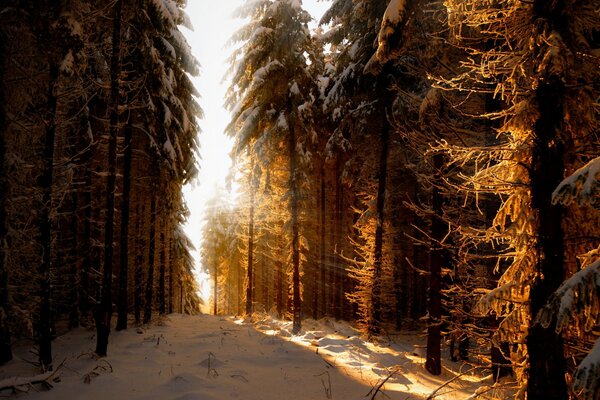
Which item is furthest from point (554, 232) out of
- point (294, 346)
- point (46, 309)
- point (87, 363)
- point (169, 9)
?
point (169, 9)

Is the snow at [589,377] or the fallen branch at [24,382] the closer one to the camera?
the snow at [589,377]

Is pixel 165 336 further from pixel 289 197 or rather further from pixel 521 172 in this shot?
pixel 521 172

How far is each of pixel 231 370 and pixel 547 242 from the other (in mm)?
6940

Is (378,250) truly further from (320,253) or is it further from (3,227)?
(3,227)

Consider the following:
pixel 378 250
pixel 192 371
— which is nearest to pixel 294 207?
pixel 378 250

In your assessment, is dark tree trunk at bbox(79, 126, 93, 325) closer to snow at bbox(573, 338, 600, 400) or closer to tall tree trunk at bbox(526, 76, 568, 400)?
tall tree trunk at bbox(526, 76, 568, 400)

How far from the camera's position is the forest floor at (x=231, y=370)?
6.21m

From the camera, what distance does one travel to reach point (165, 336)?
12.0 meters

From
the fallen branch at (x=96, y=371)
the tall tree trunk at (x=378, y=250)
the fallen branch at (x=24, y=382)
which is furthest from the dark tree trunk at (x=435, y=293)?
the fallen branch at (x=24, y=382)

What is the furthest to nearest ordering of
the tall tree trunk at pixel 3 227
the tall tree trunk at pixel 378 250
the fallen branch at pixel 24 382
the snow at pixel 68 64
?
the tall tree trunk at pixel 378 250 → the snow at pixel 68 64 → the tall tree trunk at pixel 3 227 → the fallen branch at pixel 24 382

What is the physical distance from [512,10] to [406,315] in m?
26.1

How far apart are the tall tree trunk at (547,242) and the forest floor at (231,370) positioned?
912 millimetres

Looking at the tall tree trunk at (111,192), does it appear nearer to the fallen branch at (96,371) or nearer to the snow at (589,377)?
the fallen branch at (96,371)

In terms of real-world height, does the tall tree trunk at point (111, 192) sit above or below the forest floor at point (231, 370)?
above
